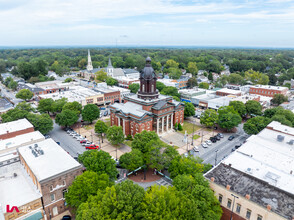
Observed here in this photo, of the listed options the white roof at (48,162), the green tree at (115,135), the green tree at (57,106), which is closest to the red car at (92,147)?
the green tree at (115,135)

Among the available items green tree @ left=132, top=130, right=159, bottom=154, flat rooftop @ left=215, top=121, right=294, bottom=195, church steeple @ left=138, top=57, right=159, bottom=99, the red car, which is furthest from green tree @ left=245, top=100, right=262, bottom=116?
the red car

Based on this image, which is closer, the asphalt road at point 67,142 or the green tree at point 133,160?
the green tree at point 133,160

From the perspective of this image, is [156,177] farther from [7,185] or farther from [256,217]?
[7,185]

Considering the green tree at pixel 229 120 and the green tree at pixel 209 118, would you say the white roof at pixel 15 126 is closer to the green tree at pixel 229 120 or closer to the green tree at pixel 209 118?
the green tree at pixel 209 118

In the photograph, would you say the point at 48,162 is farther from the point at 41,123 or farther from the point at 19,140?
the point at 41,123

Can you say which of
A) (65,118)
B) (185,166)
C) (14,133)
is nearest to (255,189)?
(185,166)

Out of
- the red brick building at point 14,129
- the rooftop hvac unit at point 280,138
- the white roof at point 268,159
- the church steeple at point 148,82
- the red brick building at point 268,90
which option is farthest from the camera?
the red brick building at point 268,90
